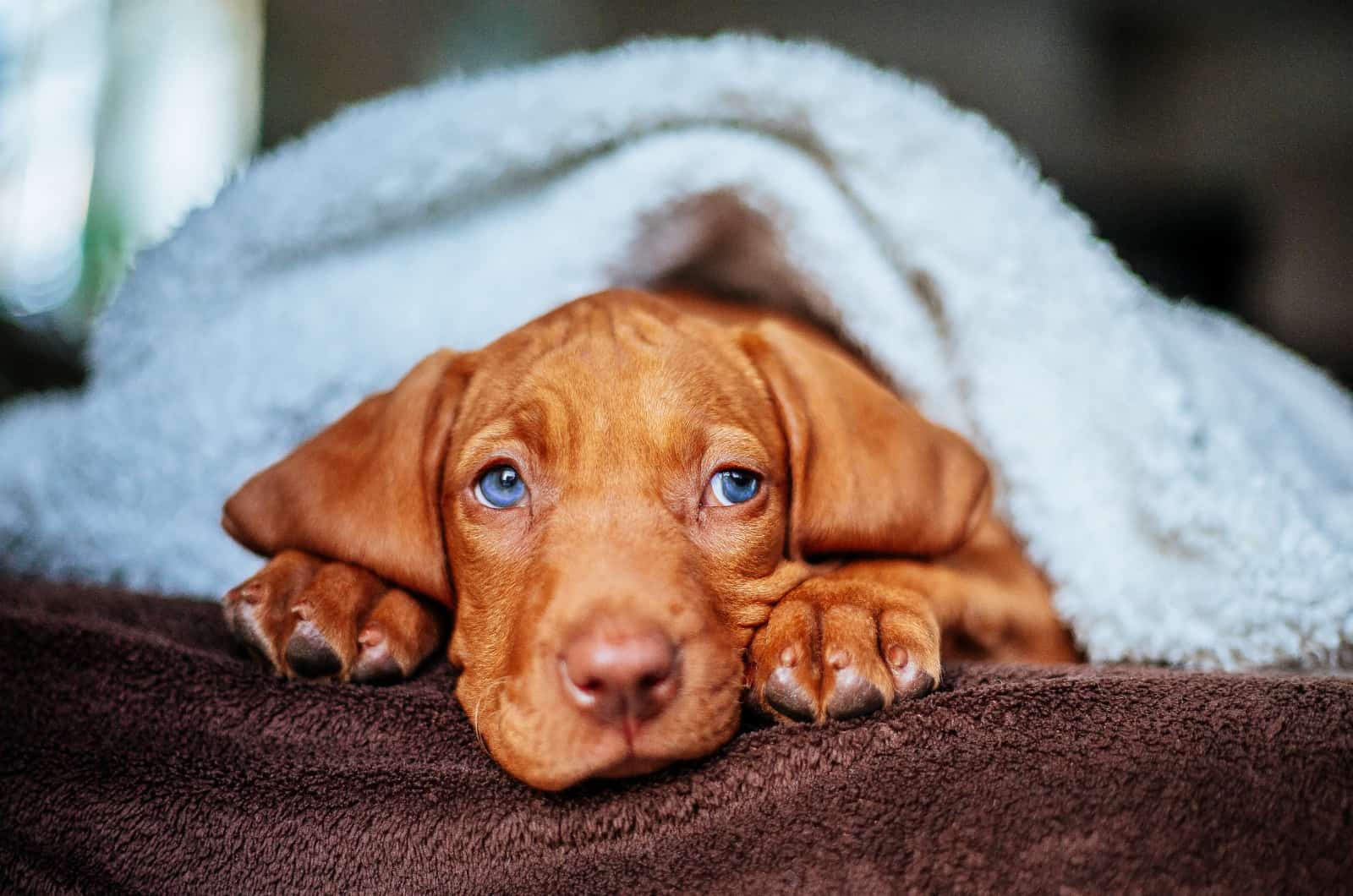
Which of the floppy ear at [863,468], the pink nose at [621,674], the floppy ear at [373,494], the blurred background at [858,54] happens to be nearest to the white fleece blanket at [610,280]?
the blurred background at [858,54]

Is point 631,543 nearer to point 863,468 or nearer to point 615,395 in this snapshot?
point 615,395

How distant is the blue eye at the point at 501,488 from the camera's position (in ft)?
6.36

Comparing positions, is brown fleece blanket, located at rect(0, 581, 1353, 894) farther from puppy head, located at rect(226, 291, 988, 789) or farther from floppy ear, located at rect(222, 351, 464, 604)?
floppy ear, located at rect(222, 351, 464, 604)

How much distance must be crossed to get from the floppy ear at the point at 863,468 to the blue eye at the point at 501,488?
2.02ft

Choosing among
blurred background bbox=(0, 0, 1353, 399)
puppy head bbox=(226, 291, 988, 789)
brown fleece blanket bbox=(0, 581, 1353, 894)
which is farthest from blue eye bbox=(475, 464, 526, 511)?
blurred background bbox=(0, 0, 1353, 399)

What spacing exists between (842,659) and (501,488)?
2.75 feet

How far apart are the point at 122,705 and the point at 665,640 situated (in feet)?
3.43

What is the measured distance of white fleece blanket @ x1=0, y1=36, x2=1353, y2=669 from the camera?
2.53 m

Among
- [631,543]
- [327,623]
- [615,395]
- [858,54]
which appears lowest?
[327,623]

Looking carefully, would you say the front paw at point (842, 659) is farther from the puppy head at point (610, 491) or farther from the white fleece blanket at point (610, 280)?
the white fleece blanket at point (610, 280)

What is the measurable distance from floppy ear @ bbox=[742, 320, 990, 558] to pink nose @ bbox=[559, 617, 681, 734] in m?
0.68

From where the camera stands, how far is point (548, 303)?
2.78 meters

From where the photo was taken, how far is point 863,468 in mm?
2008

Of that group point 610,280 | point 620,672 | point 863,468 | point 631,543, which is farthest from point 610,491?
point 610,280
